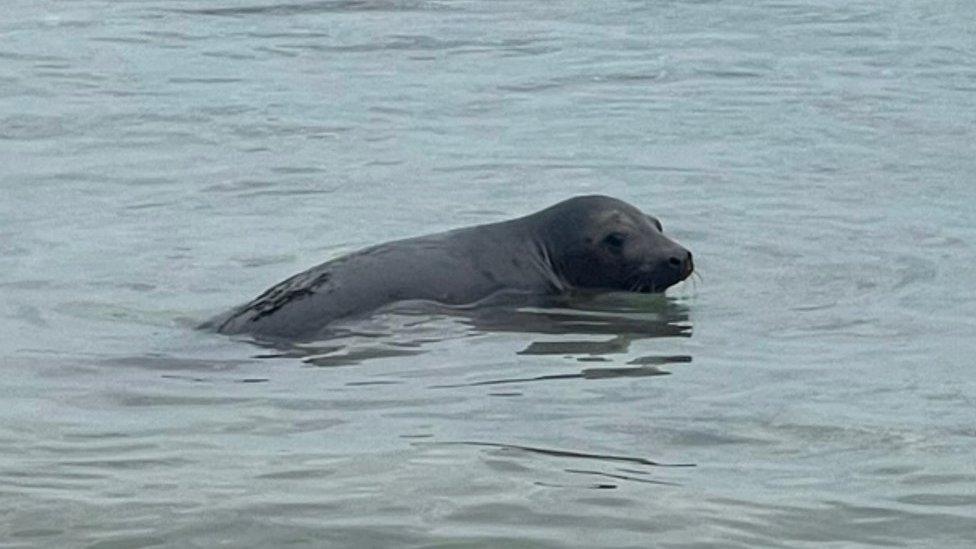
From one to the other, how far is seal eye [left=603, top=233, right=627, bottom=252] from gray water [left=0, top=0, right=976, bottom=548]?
239mm

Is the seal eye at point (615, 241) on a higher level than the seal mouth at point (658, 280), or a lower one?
higher

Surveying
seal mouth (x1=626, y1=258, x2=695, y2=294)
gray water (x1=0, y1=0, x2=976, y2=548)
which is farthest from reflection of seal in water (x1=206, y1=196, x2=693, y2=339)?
gray water (x1=0, y1=0, x2=976, y2=548)

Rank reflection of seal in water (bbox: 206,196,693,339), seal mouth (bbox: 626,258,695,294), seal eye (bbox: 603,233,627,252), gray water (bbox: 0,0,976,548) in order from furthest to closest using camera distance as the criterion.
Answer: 1. seal eye (bbox: 603,233,627,252)
2. seal mouth (bbox: 626,258,695,294)
3. reflection of seal in water (bbox: 206,196,693,339)
4. gray water (bbox: 0,0,976,548)

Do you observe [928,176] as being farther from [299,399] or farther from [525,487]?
[525,487]

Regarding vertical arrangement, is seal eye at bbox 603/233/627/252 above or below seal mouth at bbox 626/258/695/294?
above

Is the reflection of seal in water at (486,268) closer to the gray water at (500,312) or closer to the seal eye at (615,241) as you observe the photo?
the seal eye at (615,241)

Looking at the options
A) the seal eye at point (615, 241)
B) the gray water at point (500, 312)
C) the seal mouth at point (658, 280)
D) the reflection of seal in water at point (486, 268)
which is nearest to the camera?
the gray water at point (500, 312)

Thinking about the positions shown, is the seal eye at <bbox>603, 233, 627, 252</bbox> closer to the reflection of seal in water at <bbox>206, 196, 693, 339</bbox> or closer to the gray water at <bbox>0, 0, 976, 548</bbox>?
the reflection of seal in water at <bbox>206, 196, 693, 339</bbox>

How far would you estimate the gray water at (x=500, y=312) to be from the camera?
250 inches

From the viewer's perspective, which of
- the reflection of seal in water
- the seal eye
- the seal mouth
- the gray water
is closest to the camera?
the gray water

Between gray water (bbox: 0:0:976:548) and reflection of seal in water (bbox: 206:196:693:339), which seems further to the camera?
reflection of seal in water (bbox: 206:196:693:339)

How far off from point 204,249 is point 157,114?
14.8ft

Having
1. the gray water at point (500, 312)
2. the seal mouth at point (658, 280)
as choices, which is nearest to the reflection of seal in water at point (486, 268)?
the seal mouth at point (658, 280)

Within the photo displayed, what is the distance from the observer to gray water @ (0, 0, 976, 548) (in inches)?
250
